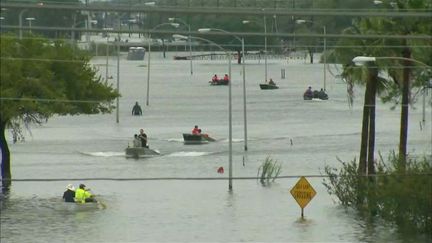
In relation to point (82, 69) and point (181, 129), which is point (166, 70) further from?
point (82, 69)

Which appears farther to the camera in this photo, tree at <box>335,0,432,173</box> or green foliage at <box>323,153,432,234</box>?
tree at <box>335,0,432,173</box>

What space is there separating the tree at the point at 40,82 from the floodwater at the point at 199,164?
2.76 meters

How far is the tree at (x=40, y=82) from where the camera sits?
47.4m

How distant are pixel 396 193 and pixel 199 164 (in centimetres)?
2728

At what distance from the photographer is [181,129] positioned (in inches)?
3310

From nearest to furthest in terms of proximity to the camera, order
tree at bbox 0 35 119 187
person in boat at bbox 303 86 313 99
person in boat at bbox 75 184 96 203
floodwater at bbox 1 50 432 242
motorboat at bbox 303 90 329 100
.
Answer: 1. floodwater at bbox 1 50 432 242
2. person in boat at bbox 75 184 96 203
3. tree at bbox 0 35 119 187
4. person in boat at bbox 303 86 313 99
5. motorboat at bbox 303 90 329 100

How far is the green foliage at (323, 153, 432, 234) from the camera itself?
34188mm

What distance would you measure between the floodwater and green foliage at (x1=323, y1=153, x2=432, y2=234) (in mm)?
522

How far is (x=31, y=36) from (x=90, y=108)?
13.1ft

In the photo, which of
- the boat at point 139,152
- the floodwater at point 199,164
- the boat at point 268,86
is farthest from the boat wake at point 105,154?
the boat at point 268,86

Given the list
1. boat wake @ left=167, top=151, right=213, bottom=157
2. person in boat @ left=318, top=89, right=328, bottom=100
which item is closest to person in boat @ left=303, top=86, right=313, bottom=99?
person in boat @ left=318, top=89, right=328, bottom=100

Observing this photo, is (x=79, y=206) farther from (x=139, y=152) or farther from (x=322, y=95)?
(x=322, y=95)

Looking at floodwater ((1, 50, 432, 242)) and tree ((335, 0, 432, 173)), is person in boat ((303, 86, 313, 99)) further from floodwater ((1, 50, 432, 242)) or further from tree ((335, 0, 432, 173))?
tree ((335, 0, 432, 173))

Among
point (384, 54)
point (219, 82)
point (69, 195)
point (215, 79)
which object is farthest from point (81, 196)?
point (219, 82)
